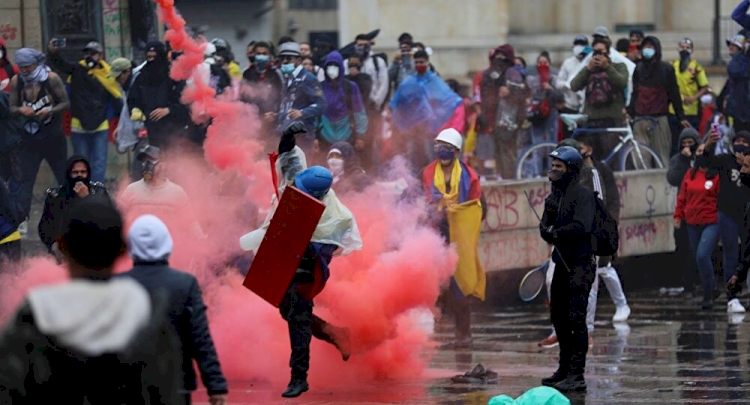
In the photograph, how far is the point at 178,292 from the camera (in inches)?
257

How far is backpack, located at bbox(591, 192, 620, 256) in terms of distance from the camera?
1098cm

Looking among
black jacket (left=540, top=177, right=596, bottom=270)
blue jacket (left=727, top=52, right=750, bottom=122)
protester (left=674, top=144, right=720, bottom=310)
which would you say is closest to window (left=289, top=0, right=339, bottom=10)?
blue jacket (left=727, top=52, right=750, bottom=122)

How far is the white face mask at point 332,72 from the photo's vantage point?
1731 cm

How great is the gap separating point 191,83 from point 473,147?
5498mm

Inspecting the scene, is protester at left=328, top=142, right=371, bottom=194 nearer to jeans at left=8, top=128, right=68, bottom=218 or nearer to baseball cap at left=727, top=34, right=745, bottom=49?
jeans at left=8, top=128, right=68, bottom=218

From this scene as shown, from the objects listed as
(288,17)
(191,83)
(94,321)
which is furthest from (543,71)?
(288,17)

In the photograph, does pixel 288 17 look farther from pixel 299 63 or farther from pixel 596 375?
pixel 596 375

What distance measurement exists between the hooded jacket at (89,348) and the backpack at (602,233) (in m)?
5.31

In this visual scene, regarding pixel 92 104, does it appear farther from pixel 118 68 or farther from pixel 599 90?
pixel 599 90

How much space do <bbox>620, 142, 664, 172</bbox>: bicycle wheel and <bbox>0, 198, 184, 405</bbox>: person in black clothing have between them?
13063 millimetres

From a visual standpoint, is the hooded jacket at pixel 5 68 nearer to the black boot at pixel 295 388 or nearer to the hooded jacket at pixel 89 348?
the black boot at pixel 295 388

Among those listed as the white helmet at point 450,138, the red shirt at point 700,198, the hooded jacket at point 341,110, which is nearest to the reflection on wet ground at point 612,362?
the red shirt at point 700,198

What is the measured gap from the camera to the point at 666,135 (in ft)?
63.1

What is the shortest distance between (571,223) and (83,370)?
18.2ft
